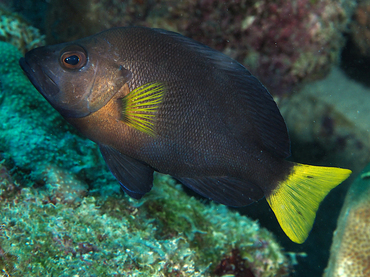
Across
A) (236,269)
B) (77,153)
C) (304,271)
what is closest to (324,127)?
(304,271)

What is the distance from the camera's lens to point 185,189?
4.28m

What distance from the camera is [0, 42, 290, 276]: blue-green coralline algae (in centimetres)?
218

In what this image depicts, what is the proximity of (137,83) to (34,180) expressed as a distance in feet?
5.96

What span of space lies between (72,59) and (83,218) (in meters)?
1.62

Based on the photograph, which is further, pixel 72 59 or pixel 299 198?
pixel 299 198

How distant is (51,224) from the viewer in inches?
94.1

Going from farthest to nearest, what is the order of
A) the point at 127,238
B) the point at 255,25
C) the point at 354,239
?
the point at 255,25 < the point at 354,239 < the point at 127,238

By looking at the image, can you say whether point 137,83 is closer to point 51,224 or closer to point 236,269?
point 51,224

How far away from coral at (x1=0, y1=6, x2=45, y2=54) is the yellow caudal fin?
4696mm

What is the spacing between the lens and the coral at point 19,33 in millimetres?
4578

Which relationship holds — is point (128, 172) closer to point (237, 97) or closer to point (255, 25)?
point (237, 97)

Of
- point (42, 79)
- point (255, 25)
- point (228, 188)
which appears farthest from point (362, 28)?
point (42, 79)

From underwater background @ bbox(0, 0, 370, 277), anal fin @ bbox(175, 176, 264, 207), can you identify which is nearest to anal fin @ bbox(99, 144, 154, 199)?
anal fin @ bbox(175, 176, 264, 207)

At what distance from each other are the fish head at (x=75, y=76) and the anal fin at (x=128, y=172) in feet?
1.21
